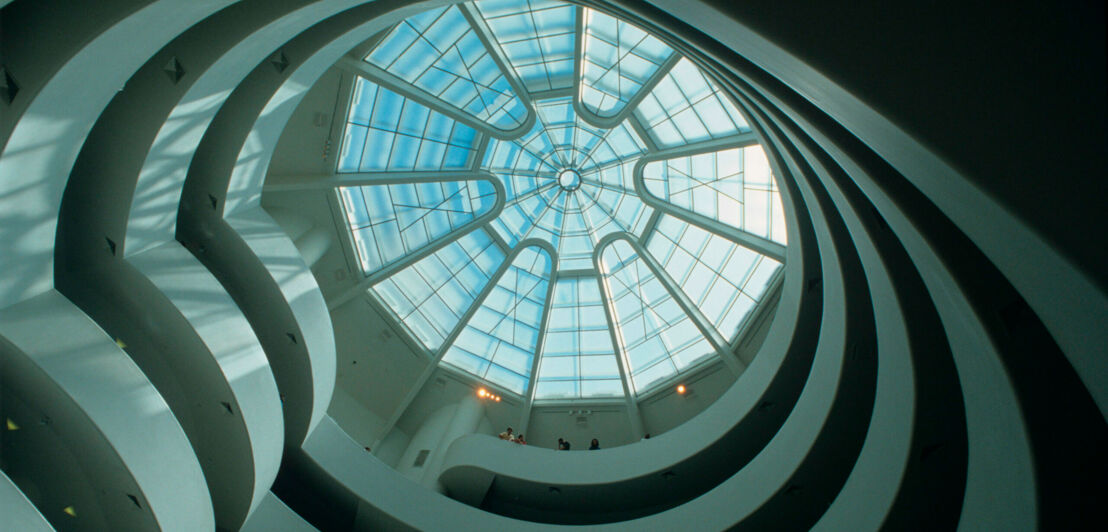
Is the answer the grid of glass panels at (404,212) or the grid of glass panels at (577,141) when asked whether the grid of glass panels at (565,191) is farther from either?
the grid of glass panels at (404,212)

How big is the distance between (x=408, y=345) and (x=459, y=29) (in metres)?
13.3

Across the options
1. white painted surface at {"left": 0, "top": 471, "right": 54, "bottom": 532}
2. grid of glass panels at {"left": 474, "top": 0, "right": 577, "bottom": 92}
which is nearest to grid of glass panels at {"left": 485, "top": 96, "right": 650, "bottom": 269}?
grid of glass panels at {"left": 474, "top": 0, "right": 577, "bottom": 92}

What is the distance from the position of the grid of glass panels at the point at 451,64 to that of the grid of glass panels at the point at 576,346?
8.43 metres

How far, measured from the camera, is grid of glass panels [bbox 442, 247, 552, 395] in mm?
23953

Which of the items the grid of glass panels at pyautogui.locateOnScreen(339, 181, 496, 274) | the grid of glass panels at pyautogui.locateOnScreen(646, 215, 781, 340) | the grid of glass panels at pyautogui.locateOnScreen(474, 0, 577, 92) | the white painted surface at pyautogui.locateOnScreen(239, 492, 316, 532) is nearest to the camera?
the white painted surface at pyautogui.locateOnScreen(239, 492, 316, 532)

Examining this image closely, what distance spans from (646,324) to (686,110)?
968 centimetres

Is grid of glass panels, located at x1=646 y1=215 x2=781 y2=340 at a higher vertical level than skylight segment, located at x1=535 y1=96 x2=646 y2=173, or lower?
lower

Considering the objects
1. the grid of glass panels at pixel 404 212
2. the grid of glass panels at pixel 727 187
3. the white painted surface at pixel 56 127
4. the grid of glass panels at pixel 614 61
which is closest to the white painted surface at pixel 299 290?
the white painted surface at pixel 56 127

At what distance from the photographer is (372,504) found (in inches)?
611

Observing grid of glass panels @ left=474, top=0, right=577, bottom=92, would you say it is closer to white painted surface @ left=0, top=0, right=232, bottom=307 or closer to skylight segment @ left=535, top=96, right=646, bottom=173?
skylight segment @ left=535, top=96, right=646, bottom=173

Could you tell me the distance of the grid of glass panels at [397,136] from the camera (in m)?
17.4

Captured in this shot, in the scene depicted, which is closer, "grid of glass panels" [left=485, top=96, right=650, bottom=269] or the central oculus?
"grid of glass panels" [left=485, top=96, right=650, bottom=269]

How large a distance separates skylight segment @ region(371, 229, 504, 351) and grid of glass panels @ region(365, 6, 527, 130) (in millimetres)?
5925

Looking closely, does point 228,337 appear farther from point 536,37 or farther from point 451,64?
point 536,37
